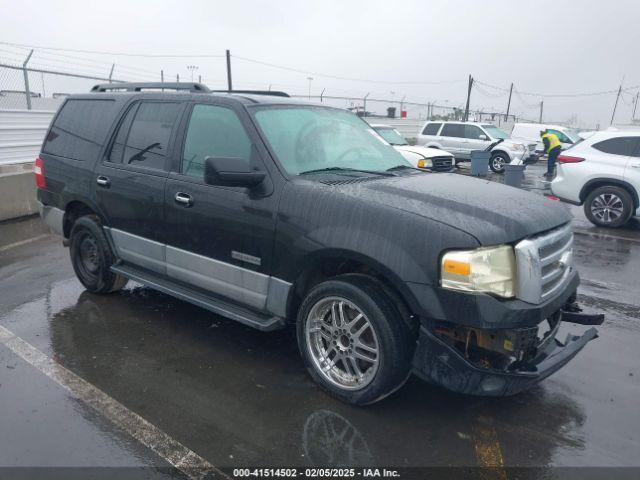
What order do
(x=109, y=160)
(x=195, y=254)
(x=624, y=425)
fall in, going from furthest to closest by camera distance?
(x=109, y=160) → (x=195, y=254) → (x=624, y=425)

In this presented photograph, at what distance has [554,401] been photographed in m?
3.50

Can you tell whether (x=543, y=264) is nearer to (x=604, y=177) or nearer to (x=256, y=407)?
(x=256, y=407)

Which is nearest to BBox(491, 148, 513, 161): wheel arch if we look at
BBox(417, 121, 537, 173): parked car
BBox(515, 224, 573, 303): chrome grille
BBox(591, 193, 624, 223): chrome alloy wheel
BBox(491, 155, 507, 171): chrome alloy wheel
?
BBox(417, 121, 537, 173): parked car

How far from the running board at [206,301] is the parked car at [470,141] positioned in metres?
17.4

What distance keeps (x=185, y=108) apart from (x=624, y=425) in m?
3.88

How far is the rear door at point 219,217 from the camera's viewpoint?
11.9 ft

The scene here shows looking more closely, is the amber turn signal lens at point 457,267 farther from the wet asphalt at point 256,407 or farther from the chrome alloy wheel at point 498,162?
the chrome alloy wheel at point 498,162

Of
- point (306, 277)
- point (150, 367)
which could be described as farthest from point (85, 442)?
point (306, 277)

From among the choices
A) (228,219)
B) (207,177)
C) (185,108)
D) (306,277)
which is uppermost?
(185,108)

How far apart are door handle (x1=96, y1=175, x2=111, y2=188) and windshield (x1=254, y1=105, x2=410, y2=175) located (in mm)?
1722

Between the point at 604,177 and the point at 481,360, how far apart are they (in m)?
7.54

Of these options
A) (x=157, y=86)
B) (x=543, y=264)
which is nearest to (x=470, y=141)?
(x=157, y=86)

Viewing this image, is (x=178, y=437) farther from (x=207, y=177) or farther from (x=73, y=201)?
(x=73, y=201)

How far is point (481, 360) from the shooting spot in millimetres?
3057
